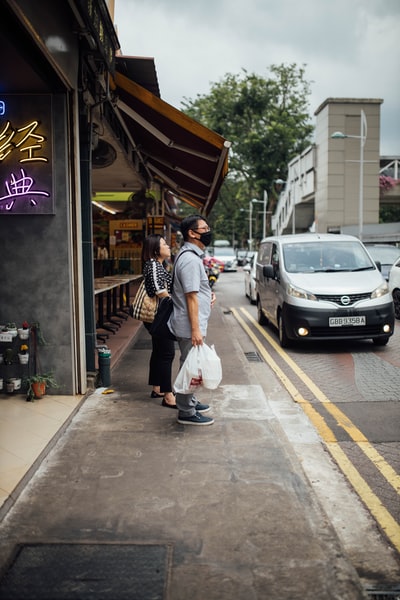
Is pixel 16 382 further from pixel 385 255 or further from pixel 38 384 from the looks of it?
pixel 385 255

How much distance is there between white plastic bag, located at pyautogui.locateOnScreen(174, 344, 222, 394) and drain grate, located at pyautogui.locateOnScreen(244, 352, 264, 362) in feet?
13.8

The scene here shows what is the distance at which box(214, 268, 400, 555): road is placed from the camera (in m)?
4.22

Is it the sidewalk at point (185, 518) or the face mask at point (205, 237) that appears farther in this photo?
the face mask at point (205, 237)

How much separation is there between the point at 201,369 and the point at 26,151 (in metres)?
2.79

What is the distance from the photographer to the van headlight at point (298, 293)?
9.39 metres

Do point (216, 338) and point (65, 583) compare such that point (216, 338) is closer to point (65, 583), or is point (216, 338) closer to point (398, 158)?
point (65, 583)

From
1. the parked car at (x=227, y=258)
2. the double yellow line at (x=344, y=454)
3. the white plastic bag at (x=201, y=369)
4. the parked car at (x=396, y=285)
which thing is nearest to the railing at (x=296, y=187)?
the parked car at (x=227, y=258)

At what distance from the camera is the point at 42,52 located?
191 inches

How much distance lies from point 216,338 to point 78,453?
6.49 meters

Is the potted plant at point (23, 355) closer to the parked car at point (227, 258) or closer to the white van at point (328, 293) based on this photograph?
the white van at point (328, 293)

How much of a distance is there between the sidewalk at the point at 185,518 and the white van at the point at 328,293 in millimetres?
3787

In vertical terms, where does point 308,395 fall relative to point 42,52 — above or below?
below

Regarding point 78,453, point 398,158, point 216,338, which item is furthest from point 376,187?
point 78,453

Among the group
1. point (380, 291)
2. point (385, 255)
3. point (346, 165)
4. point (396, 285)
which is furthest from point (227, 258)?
point (380, 291)
